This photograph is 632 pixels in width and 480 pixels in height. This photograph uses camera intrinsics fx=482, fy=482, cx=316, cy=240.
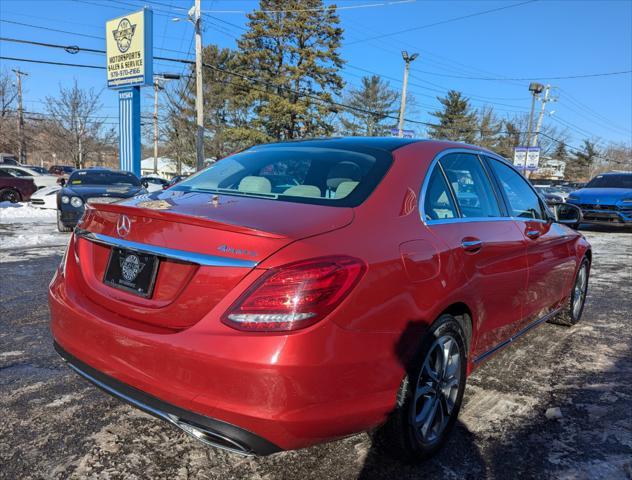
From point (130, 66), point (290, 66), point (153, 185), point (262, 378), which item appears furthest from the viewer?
point (290, 66)

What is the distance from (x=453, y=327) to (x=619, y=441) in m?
1.18

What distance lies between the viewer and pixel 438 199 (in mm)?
2594

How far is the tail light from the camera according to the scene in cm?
173

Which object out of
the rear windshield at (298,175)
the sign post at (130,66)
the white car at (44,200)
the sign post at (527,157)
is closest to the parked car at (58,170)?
the sign post at (130,66)

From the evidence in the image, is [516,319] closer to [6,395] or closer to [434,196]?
[434,196]

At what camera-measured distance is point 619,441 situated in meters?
2.62

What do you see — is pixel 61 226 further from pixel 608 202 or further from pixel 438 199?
pixel 608 202

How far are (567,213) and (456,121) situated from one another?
187 feet

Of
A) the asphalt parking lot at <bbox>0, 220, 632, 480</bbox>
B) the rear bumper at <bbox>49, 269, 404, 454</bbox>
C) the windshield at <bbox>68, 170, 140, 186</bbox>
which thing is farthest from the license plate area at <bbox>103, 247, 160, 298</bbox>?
the windshield at <bbox>68, 170, 140, 186</bbox>

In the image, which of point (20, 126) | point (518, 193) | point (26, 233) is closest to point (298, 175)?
point (518, 193)

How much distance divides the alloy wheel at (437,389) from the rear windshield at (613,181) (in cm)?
1394

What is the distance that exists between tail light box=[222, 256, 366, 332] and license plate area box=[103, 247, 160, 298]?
1.45 ft

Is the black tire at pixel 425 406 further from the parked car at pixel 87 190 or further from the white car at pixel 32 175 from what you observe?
the white car at pixel 32 175

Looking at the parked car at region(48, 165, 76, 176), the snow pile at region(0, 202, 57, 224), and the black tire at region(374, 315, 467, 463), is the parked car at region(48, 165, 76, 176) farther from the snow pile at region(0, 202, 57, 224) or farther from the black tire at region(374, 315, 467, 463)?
the black tire at region(374, 315, 467, 463)
